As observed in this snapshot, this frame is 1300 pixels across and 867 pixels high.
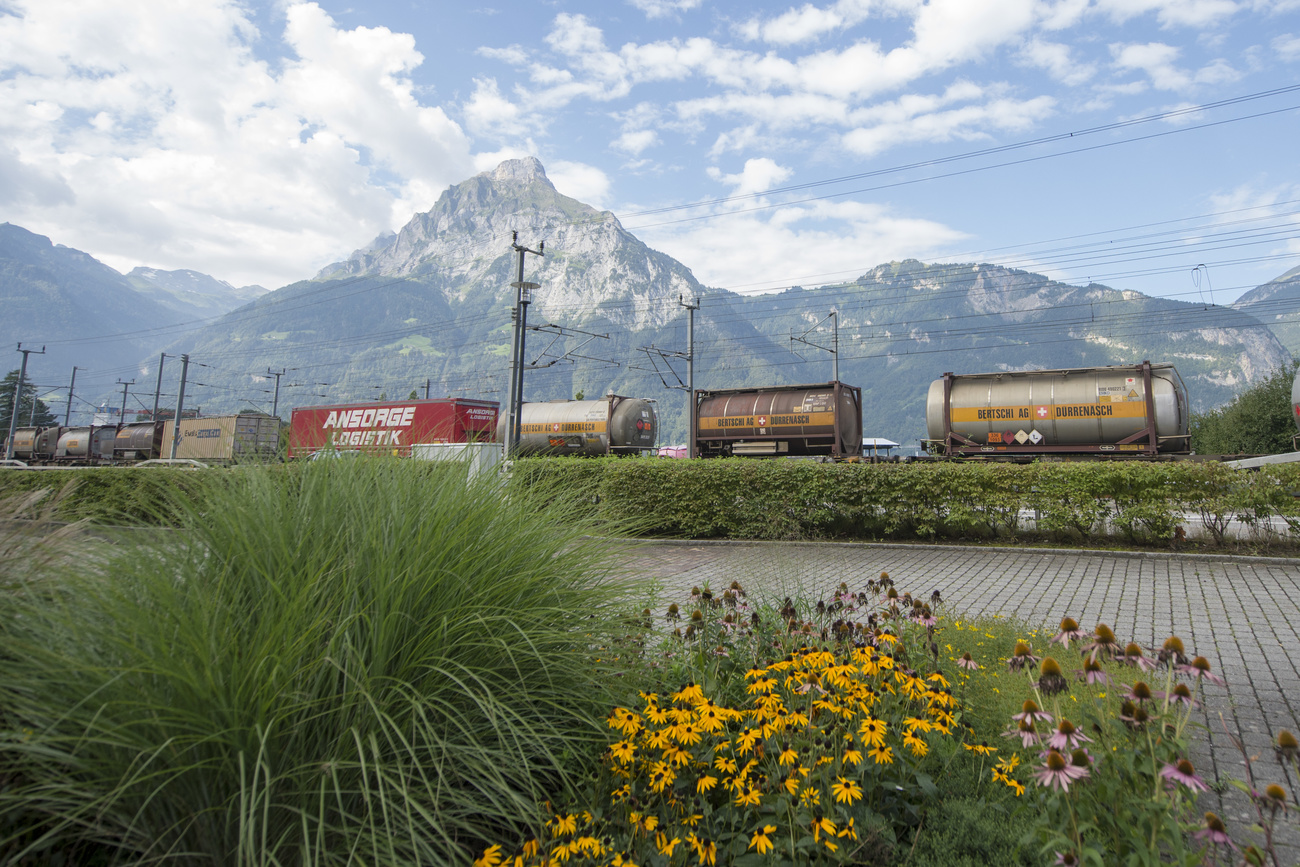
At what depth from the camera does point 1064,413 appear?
1688 centimetres

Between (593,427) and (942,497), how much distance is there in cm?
1861

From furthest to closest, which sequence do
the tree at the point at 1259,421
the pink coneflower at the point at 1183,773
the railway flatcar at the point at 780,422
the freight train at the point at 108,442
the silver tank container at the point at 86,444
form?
the silver tank container at the point at 86,444, the freight train at the point at 108,442, the tree at the point at 1259,421, the railway flatcar at the point at 780,422, the pink coneflower at the point at 1183,773

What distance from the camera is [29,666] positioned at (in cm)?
182

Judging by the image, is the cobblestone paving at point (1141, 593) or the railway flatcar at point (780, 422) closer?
the cobblestone paving at point (1141, 593)

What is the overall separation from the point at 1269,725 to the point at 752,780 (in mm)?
3394

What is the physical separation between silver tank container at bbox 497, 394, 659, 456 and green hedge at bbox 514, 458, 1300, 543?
1503cm

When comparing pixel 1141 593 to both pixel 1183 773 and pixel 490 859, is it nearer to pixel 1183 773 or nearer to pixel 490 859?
pixel 1183 773

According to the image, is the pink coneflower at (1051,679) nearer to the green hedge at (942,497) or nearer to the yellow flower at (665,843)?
the yellow flower at (665,843)

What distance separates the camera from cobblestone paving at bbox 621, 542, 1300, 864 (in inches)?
139

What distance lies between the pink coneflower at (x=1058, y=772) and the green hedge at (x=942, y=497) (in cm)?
686

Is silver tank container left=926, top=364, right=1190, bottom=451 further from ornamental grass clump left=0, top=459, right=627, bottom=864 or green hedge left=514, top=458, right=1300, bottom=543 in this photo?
ornamental grass clump left=0, top=459, right=627, bottom=864

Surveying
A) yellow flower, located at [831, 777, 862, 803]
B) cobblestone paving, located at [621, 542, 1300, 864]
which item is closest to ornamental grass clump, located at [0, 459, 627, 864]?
yellow flower, located at [831, 777, 862, 803]

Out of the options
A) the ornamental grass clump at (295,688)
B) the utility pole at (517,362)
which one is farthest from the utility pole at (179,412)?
the ornamental grass clump at (295,688)

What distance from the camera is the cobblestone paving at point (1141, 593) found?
353cm
